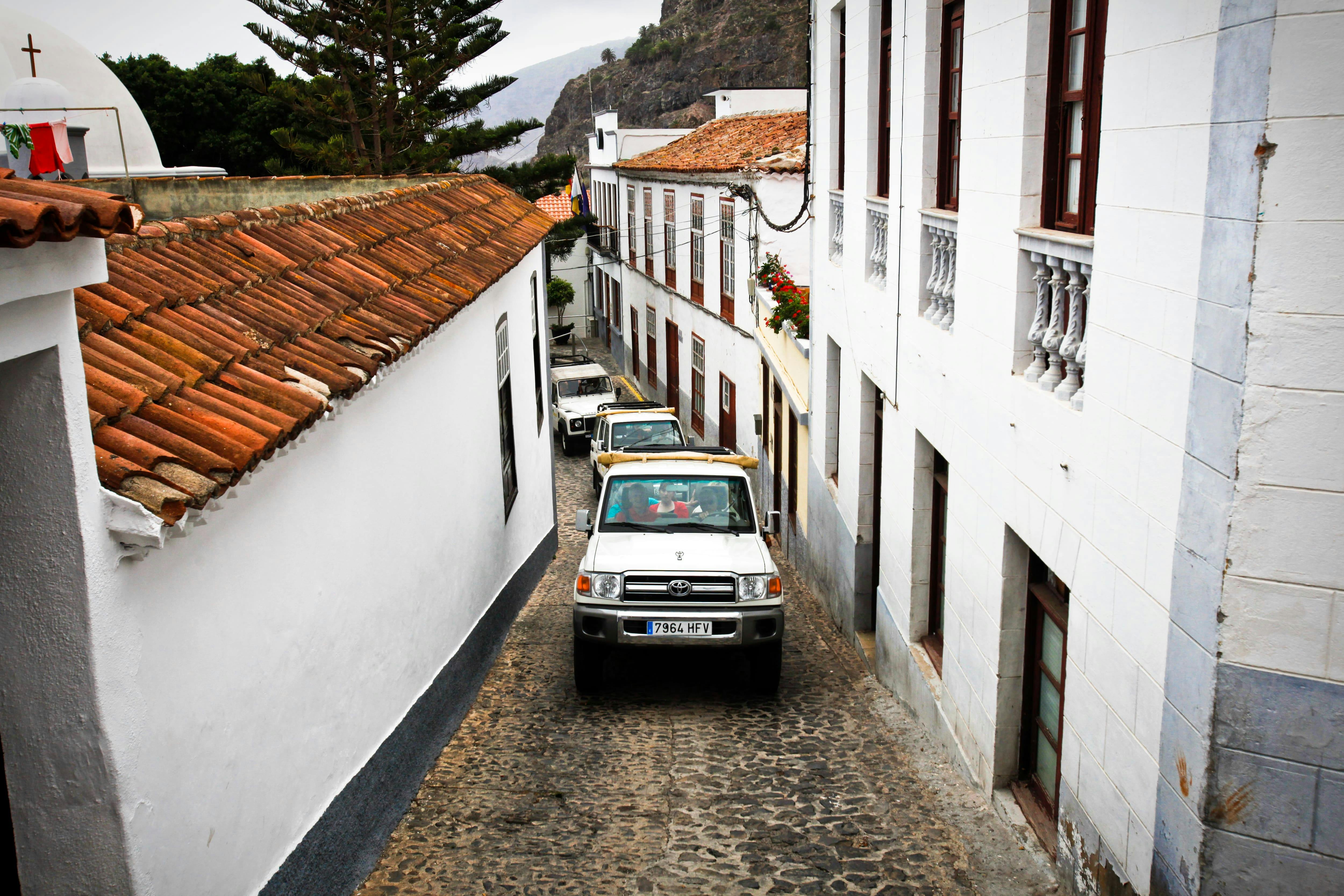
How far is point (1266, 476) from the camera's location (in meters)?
3.32

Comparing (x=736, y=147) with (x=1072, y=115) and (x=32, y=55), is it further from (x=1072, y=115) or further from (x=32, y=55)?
(x=1072, y=115)

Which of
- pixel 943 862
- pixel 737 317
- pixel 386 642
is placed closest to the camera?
pixel 943 862

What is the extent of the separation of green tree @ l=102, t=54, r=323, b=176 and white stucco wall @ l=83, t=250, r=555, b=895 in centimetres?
2896

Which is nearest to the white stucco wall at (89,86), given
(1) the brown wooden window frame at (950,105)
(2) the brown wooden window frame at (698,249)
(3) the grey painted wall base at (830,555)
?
(3) the grey painted wall base at (830,555)

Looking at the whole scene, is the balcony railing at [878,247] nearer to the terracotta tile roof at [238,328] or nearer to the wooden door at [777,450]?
the terracotta tile roof at [238,328]

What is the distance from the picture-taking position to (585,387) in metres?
26.0

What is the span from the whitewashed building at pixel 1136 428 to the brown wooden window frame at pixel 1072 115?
0.01 meters

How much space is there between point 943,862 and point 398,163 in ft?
85.9

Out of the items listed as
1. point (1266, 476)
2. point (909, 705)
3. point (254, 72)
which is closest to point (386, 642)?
point (909, 705)

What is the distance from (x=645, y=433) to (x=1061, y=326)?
46.7ft

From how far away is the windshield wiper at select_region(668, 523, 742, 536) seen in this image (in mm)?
9367

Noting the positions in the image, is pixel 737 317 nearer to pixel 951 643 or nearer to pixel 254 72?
pixel 254 72

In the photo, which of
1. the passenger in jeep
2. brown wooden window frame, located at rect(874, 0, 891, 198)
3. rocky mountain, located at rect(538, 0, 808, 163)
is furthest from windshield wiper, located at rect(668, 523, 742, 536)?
rocky mountain, located at rect(538, 0, 808, 163)

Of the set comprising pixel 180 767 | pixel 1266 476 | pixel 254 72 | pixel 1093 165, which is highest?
pixel 254 72
